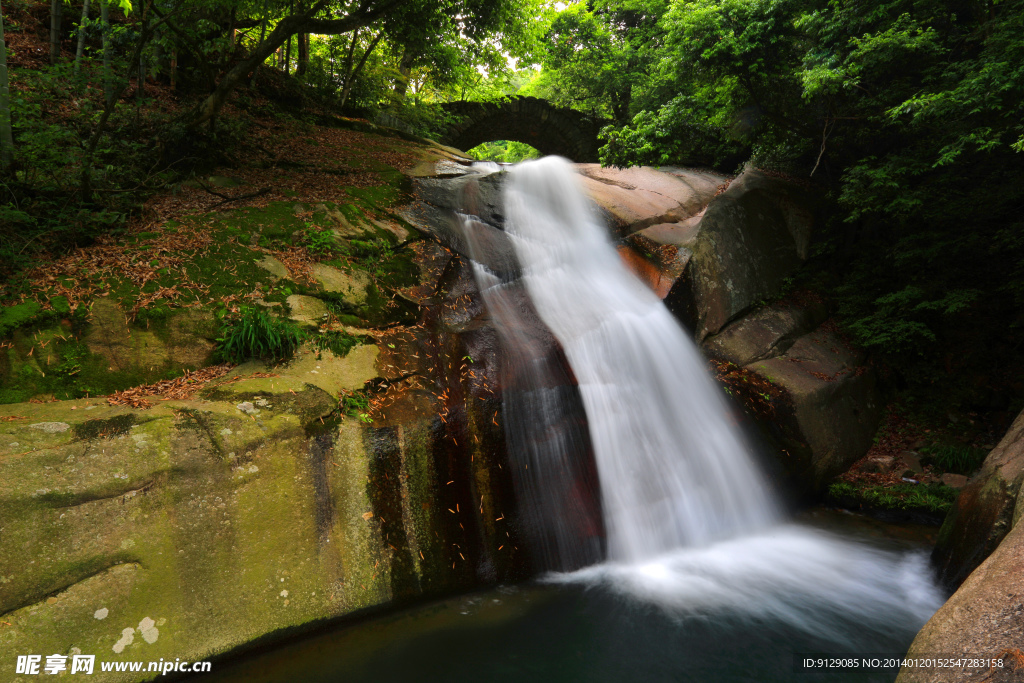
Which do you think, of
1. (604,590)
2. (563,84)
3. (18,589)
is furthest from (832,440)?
(563,84)

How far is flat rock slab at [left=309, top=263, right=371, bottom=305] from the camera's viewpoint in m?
5.85

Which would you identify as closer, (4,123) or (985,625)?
(985,625)

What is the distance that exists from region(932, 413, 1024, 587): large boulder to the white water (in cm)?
37

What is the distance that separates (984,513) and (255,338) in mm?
7046

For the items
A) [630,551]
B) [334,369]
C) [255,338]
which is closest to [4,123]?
[255,338]

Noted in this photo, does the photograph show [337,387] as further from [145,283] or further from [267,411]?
[145,283]

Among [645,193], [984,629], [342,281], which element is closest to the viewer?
[984,629]

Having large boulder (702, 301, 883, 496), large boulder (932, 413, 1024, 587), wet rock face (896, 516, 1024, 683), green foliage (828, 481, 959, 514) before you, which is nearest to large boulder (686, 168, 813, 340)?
large boulder (702, 301, 883, 496)

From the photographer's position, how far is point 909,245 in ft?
25.7

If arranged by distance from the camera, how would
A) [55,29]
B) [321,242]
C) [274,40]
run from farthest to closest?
[55,29]
[274,40]
[321,242]

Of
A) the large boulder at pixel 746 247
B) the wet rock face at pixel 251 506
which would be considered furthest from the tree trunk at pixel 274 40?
the large boulder at pixel 746 247

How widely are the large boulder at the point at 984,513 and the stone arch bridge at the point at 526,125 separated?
52.7 ft

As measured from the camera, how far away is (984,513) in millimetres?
4398

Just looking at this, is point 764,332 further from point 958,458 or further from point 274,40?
point 274,40
